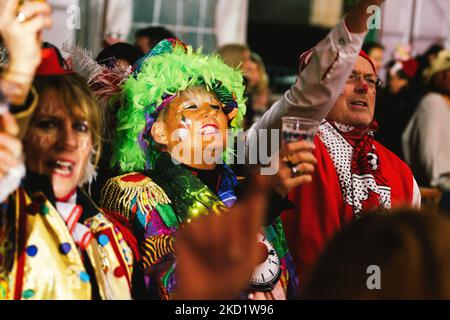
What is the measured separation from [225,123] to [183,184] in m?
0.31

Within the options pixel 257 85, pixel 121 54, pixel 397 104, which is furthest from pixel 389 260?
pixel 257 85

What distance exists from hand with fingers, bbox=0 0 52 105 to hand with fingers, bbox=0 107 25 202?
0.06m

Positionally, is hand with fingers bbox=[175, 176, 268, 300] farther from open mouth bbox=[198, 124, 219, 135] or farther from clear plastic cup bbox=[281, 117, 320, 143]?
open mouth bbox=[198, 124, 219, 135]

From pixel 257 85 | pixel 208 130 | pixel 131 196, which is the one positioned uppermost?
pixel 208 130

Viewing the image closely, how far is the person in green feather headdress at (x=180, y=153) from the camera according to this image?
108 inches

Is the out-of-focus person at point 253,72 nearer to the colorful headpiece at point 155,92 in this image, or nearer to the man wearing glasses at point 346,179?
the man wearing glasses at point 346,179

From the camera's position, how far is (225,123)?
2.94 meters

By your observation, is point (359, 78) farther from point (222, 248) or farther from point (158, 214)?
point (222, 248)

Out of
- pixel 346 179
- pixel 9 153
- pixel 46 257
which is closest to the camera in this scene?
pixel 9 153

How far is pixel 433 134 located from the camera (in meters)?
5.90

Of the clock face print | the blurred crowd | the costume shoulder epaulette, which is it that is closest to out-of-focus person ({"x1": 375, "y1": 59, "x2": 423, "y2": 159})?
the blurred crowd

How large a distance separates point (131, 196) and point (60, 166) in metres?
0.50
